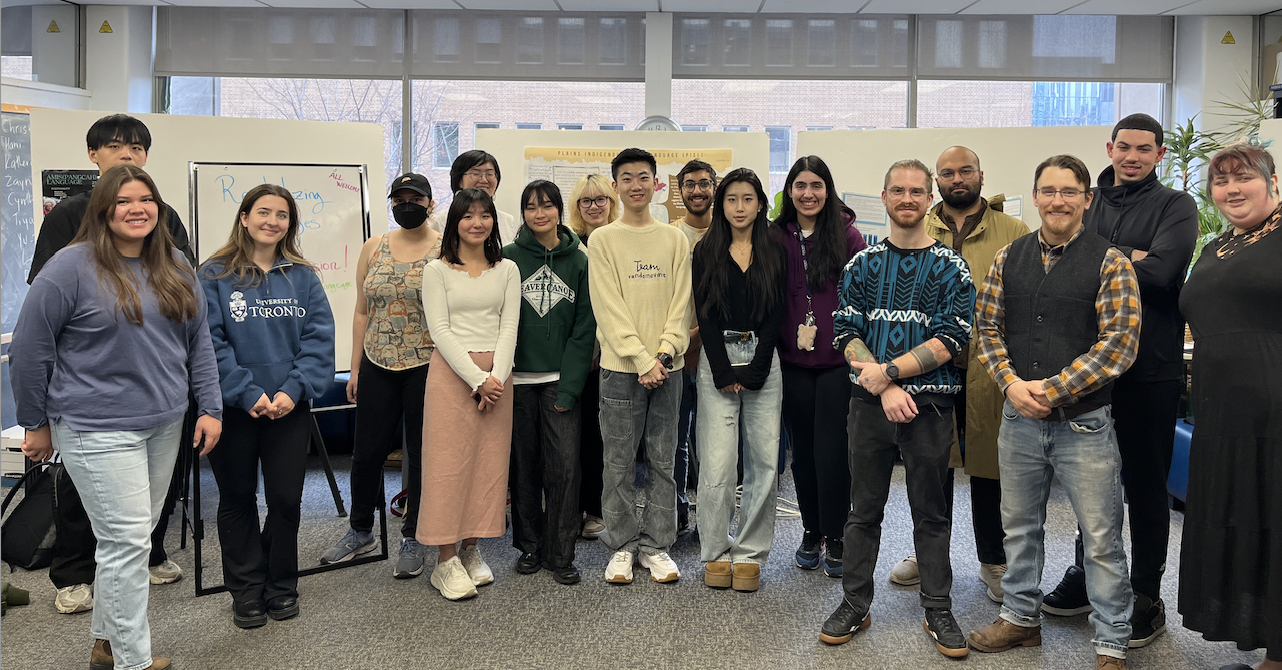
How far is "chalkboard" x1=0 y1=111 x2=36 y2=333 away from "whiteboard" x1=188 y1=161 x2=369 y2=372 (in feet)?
3.64

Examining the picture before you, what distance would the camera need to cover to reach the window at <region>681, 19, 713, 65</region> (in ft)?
21.5

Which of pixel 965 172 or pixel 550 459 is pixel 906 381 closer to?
pixel 965 172

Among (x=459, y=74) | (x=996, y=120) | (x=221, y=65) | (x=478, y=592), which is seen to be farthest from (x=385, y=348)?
(x=996, y=120)

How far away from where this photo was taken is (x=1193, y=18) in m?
6.36

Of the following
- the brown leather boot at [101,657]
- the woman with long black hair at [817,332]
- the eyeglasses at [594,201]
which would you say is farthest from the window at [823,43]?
the brown leather boot at [101,657]

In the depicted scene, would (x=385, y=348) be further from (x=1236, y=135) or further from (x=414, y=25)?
(x=1236, y=135)

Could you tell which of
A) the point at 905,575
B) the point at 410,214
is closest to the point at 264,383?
the point at 410,214

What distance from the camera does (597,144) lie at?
5230mm

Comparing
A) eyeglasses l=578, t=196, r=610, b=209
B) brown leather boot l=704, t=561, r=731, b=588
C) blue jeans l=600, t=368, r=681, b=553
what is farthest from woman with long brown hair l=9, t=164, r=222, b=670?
brown leather boot l=704, t=561, r=731, b=588

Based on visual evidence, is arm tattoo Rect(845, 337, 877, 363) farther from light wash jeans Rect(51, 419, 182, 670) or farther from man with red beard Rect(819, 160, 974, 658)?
light wash jeans Rect(51, 419, 182, 670)

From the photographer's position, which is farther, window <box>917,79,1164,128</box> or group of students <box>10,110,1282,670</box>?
window <box>917,79,1164,128</box>

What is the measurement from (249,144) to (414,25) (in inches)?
88.9

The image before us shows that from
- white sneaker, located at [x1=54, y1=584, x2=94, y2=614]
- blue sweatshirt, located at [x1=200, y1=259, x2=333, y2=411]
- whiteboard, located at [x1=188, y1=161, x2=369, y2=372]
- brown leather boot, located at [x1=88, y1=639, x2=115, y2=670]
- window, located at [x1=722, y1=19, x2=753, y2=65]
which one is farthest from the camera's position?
window, located at [x1=722, y1=19, x2=753, y2=65]

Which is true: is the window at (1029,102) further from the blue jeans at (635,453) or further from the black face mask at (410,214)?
the black face mask at (410,214)
